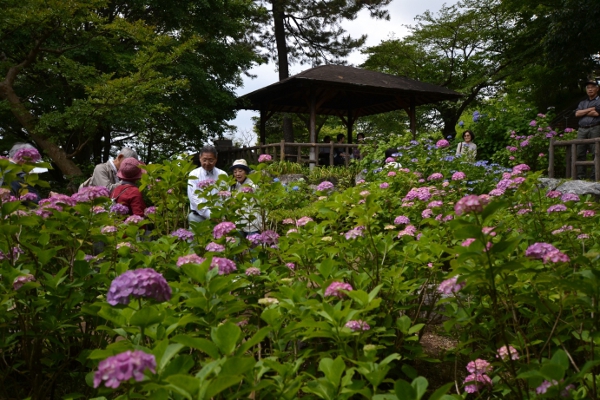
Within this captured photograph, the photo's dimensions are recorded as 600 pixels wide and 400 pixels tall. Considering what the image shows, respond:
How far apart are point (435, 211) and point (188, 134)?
1277 centimetres

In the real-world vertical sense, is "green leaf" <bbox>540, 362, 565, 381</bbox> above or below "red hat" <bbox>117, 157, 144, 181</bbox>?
below

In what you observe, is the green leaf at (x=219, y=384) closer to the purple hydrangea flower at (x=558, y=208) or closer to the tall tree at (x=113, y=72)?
the purple hydrangea flower at (x=558, y=208)

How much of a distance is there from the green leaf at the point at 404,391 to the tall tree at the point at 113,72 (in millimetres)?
10183

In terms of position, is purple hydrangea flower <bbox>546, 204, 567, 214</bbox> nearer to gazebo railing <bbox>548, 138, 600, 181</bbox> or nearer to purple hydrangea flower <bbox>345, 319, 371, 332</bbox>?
purple hydrangea flower <bbox>345, 319, 371, 332</bbox>

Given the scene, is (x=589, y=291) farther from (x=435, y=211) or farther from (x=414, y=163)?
(x=414, y=163)

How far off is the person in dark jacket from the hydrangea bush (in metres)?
0.57

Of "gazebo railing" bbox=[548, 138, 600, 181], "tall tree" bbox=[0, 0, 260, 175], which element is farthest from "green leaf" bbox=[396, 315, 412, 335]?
"tall tree" bbox=[0, 0, 260, 175]

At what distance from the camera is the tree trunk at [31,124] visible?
10.9m

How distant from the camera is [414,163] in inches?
267

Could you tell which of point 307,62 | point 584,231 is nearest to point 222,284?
point 584,231

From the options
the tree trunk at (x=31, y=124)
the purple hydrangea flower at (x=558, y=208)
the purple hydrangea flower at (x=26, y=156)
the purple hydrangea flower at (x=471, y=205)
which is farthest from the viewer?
the tree trunk at (x=31, y=124)

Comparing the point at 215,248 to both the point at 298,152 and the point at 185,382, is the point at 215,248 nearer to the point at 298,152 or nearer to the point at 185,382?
the point at 185,382

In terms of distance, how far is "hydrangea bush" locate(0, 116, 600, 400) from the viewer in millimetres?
1212

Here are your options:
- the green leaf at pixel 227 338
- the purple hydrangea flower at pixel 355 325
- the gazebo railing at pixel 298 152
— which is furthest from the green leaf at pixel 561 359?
the gazebo railing at pixel 298 152
